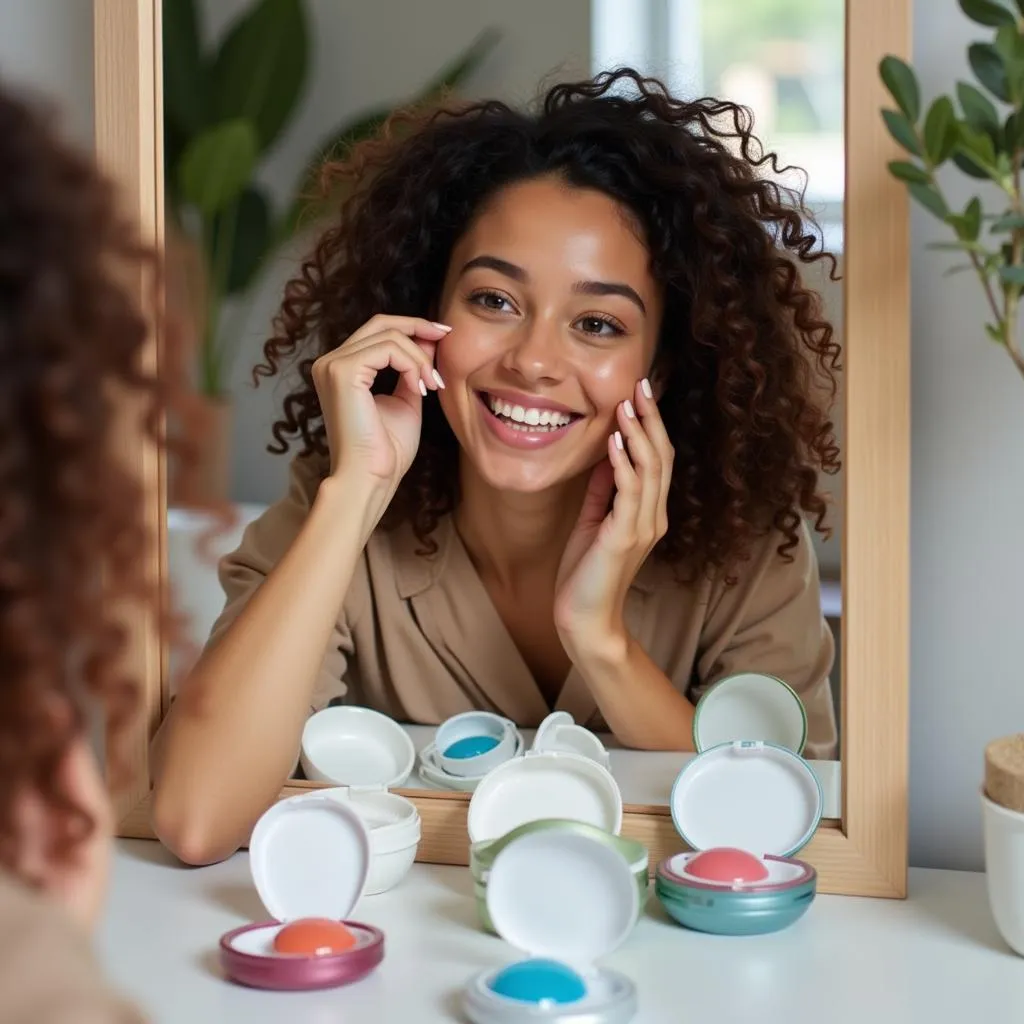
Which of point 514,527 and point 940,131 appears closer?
point 940,131

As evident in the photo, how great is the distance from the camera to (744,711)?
0.97 metres

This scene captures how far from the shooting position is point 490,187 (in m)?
1.00

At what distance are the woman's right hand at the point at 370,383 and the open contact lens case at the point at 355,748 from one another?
0.53ft

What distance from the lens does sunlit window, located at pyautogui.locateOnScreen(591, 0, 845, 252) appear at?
904 mm

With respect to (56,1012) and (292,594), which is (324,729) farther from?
(56,1012)

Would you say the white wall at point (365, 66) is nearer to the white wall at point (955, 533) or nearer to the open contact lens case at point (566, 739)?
the white wall at point (955, 533)

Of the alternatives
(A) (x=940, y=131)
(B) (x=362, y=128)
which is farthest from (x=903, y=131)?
(B) (x=362, y=128)

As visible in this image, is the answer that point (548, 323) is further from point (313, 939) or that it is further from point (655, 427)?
point (313, 939)

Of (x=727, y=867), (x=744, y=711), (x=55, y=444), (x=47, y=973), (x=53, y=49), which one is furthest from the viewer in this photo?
(x=53, y=49)

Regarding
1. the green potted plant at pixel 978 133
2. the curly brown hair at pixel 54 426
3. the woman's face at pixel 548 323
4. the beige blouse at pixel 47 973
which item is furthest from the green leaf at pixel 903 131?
the beige blouse at pixel 47 973

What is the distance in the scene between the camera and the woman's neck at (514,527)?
1.02m

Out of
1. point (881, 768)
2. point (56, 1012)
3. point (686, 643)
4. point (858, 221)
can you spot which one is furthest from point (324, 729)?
point (56, 1012)

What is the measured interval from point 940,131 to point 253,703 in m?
0.53

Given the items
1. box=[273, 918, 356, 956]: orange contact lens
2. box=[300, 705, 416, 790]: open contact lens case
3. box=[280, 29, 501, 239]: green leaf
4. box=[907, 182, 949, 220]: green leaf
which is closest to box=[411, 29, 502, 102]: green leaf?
box=[280, 29, 501, 239]: green leaf
